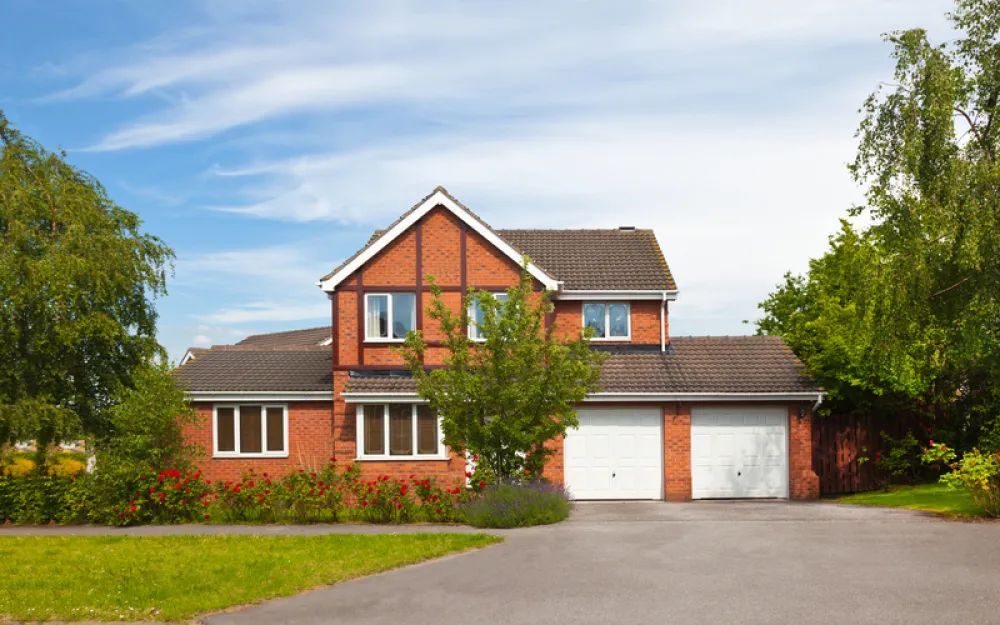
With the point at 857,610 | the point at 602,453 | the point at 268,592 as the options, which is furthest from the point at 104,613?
the point at 602,453

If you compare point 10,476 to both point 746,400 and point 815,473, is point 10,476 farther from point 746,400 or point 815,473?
point 815,473

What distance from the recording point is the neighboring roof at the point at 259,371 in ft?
84.7

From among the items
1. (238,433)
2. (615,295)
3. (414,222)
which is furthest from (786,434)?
(238,433)

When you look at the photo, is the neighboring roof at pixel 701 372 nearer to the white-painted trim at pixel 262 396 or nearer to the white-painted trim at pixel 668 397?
the white-painted trim at pixel 668 397

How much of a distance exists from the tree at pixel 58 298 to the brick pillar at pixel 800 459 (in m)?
16.5

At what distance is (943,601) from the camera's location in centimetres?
1116

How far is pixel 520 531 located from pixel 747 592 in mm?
6352

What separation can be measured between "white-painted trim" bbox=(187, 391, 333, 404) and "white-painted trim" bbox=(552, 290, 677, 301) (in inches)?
265

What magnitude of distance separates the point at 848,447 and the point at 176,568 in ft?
61.6

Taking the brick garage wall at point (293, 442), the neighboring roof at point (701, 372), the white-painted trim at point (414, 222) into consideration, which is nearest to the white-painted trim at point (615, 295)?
the white-painted trim at point (414, 222)

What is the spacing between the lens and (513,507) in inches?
719

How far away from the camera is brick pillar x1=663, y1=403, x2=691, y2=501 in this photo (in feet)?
80.3

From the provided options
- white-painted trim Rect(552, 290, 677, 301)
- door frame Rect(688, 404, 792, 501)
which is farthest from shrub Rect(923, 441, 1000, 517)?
white-painted trim Rect(552, 290, 677, 301)

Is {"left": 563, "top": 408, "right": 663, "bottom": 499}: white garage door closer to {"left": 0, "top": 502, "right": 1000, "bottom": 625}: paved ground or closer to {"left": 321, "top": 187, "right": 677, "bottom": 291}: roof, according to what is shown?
{"left": 321, "top": 187, "right": 677, "bottom": 291}: roof
